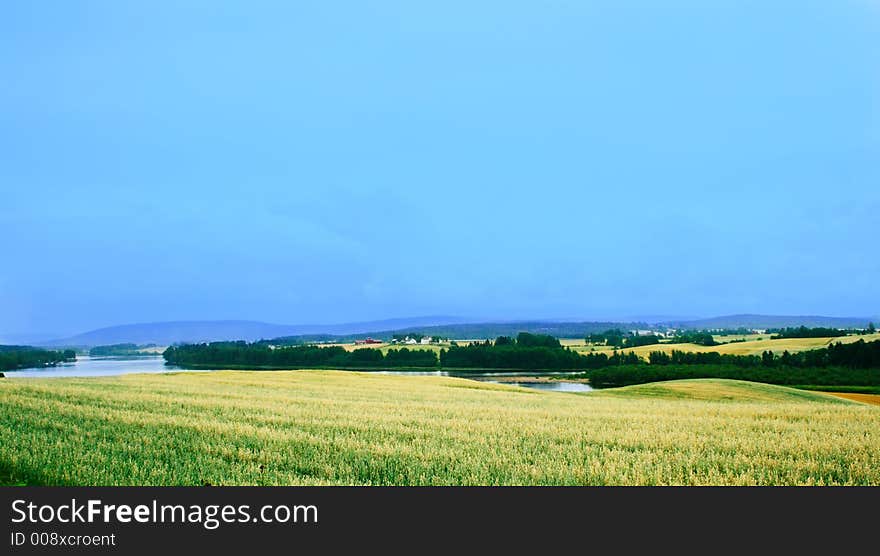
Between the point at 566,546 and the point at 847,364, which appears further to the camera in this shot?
the point at 847,364

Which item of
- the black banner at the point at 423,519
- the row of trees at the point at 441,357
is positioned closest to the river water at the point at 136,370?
the row of trees at the point at 441,357

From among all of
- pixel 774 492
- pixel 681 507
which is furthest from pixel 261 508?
pixel 774 492

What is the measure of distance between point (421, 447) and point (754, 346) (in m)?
20.1

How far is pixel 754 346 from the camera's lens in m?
22.5

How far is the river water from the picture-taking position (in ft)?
74.0

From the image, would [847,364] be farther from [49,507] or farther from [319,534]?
[49,507]

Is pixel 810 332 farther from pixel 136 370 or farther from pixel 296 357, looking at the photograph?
pixel 136 370

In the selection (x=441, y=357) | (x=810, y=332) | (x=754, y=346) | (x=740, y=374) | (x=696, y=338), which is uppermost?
(x=810, y=332)

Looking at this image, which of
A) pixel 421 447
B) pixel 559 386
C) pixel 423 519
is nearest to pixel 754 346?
pixel 559 386

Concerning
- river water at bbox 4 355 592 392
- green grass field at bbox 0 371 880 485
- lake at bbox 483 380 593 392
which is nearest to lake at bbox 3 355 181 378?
river water at bbox 4 355 592 392

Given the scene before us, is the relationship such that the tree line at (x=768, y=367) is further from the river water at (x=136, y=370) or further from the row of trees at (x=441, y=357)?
the river water at (x=136, y=370)

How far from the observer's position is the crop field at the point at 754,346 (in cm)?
1695

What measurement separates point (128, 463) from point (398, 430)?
320 cm

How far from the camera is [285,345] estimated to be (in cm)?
2998
